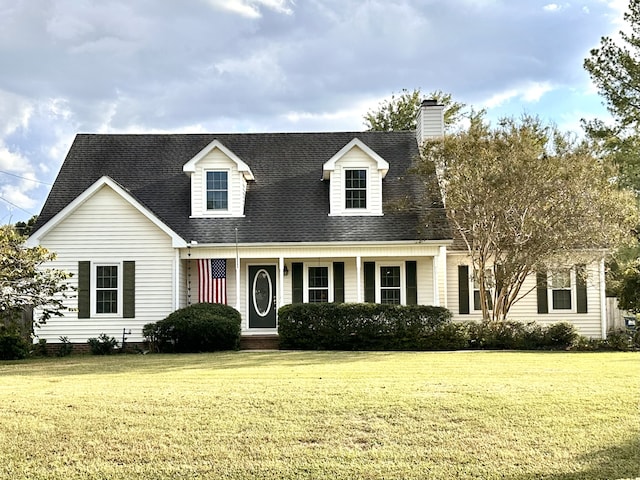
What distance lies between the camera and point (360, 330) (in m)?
19.3

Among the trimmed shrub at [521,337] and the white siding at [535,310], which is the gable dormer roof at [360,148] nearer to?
the white siding at [535,310]

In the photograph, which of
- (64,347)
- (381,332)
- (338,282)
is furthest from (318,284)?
(64,347)

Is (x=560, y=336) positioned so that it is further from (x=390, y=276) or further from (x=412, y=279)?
(x=390, y=276)

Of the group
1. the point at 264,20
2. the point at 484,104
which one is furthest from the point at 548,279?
the point at 484,104

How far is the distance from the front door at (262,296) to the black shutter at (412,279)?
13.8 feet

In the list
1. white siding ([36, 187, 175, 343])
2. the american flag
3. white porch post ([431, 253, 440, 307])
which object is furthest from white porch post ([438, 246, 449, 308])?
white siding ([36, 187, 175, 343])

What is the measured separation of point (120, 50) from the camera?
21000mm

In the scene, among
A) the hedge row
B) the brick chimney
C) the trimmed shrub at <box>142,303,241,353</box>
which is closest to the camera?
the trimmed shrub at <box>142,303,241,353</box>

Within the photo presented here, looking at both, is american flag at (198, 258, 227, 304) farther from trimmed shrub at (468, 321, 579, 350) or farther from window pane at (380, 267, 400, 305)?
trimmed shrub at (468, 321, 579, 350)

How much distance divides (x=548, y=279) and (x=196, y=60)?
41.9 ft

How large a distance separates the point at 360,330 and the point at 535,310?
23.5ft

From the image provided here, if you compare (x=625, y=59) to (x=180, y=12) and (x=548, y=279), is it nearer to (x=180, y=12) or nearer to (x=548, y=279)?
(x=548, y=279)

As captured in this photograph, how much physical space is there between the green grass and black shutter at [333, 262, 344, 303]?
33.3 feet

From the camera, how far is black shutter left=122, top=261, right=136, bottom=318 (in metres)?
20.8
